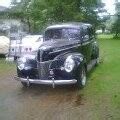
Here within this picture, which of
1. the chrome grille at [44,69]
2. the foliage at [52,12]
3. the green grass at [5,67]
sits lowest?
the green grass at [5,67]

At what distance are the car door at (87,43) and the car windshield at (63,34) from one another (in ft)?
0.96

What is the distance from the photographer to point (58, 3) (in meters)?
38.0

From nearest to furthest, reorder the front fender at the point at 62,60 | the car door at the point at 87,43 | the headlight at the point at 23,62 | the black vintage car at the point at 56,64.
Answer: the black vintage car at the point at 56,64, the front fender at the point at 62,60, the headlight at the point at 23,62, the car door at the point at 87,43

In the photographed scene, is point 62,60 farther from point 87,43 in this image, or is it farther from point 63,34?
point 87,43

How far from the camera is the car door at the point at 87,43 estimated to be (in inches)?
432

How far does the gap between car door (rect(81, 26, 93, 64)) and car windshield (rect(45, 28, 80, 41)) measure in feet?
0.96

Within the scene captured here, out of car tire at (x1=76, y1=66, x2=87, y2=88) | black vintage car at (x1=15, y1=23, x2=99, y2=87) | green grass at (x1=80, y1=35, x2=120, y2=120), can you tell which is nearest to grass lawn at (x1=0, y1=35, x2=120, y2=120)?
green grass at (x1=80, y1=35, x2=120, y2=120)

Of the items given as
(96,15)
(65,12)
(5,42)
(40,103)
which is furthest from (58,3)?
(40,103)

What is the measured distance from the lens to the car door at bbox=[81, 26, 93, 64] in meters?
11.0

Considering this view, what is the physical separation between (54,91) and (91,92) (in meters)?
1.14

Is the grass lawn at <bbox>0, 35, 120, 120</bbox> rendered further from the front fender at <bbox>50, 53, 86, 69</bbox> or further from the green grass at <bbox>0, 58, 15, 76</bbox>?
the front fender at <bbox>50, 53, 86, 69</bbox>

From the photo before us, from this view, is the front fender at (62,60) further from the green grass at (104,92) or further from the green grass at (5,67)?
the green grass at (5,67)

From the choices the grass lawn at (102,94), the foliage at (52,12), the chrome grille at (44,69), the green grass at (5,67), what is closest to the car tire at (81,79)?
the grass lawn at (102,94)

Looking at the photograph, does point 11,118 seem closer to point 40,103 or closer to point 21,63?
point 40,103
